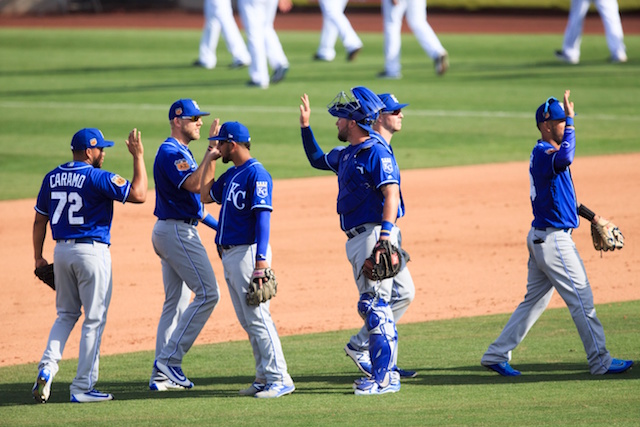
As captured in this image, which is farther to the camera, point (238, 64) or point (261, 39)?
point (238, 64)

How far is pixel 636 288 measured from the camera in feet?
28.9

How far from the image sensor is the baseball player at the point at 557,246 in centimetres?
627

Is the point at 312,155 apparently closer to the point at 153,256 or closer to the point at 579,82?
the point at 153,256

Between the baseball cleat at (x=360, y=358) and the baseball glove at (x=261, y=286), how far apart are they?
2.86 ft

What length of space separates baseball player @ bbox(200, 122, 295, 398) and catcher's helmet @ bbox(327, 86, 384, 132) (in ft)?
2.01

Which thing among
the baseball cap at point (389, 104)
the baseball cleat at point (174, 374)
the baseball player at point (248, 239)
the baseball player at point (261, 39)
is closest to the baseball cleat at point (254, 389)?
the baseball player at point (248, 239)

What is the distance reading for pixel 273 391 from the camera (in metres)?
6.03

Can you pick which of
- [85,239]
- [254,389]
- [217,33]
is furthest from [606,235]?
[217,33]

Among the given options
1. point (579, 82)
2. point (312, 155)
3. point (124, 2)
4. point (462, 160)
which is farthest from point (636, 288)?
point (124, 2)

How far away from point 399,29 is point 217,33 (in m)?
4.53

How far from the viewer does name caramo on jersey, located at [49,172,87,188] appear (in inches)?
242

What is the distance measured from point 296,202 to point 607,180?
3953mm

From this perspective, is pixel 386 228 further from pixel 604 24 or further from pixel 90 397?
pixel 604 24

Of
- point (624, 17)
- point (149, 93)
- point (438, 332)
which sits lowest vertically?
point (438, 332)
